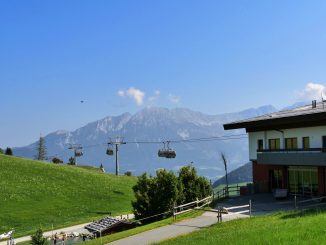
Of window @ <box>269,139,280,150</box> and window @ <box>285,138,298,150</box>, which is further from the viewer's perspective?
window @ <box>269,139,280,150</box>

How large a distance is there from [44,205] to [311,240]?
1986 inches

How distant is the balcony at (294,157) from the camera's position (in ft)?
137

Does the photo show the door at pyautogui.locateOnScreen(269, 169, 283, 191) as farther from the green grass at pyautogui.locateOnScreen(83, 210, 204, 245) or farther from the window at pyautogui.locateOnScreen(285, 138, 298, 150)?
the green grass at pyautogui.locateOnScreen(83, 210, 204, 245)

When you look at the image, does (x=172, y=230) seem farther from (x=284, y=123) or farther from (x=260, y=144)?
(x=260, y=144)

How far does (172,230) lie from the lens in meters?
30.6

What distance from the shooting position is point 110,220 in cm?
4484

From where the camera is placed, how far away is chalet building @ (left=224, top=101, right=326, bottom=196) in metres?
43.0

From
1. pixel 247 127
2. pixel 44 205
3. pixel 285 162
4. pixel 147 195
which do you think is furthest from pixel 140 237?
pixel 44 205

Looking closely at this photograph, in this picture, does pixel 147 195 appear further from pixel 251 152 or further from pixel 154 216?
pixel 251 152

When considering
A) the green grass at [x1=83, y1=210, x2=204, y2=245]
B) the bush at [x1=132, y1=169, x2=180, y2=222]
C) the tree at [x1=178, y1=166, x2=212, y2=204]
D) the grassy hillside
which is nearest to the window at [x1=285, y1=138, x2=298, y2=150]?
the tree at [x1=178, y1=166, x2=212, y2=204]

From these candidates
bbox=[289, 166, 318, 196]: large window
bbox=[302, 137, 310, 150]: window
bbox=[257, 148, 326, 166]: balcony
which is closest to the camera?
bbox=[257, 148, 326, 166]: balcony

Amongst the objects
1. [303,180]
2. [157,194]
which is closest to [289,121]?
[303,180]

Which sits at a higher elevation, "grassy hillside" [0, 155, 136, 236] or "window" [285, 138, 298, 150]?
"window" [285, 138, 298, 150]

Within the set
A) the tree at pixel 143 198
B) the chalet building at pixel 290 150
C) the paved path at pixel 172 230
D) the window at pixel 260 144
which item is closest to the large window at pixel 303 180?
the chalet building at pixel 290 150
